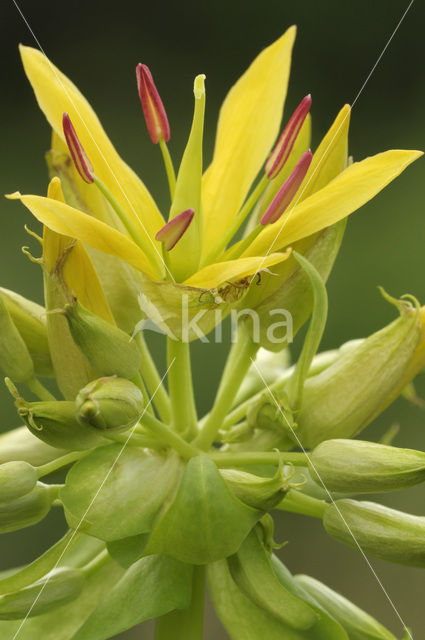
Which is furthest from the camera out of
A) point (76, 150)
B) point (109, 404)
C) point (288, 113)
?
point (288, 113)

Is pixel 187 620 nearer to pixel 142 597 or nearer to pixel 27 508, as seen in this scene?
pixel 142 597

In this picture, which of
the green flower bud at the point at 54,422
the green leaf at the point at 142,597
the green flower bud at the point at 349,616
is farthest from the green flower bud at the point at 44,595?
the green flower bud at the point at 349,616

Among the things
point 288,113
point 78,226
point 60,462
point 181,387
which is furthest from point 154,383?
point 288,113

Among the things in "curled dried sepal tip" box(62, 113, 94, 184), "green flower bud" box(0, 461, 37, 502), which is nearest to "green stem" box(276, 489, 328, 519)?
"green flower bud" box(0, 461, 37, 502)

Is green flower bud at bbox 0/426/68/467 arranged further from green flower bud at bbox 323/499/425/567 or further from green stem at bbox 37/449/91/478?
green flower bud at bbox 323/499/425/567

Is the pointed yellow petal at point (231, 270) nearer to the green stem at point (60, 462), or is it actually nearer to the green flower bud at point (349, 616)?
the green stem at point (60, 462)

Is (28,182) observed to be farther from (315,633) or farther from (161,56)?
(315,633)
